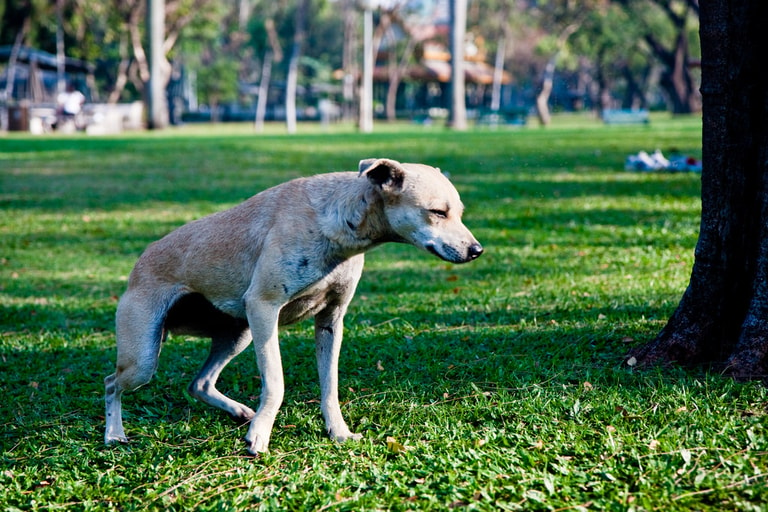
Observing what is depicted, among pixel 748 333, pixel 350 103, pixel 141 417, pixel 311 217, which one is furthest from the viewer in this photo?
pixel 350 103

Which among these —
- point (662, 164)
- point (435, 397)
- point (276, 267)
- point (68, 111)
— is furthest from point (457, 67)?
point (276, 267)

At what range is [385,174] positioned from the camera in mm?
3988

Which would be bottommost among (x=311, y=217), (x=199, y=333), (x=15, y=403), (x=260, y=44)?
(x=15, y=403)

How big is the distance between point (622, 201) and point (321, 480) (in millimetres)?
9332

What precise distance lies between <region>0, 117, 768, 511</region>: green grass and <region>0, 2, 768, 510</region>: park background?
1 centimetres

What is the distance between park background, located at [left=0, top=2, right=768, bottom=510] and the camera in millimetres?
3682

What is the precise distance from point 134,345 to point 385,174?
1.68 m

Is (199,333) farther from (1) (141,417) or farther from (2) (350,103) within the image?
(2) (350,103)

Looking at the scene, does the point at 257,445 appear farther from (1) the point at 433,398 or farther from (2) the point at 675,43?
(2) the point at 675,43

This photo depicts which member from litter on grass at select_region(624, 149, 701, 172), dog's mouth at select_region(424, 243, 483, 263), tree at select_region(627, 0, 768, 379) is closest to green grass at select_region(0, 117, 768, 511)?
tree at select_region(627, 0, 768, 379)

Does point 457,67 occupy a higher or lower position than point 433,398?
higher

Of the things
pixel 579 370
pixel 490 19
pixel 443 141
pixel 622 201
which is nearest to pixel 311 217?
pixel 579 370

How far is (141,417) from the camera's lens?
15.9 ft

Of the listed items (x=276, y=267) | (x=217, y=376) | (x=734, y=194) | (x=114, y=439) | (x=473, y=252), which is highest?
(x=734, y=194)
